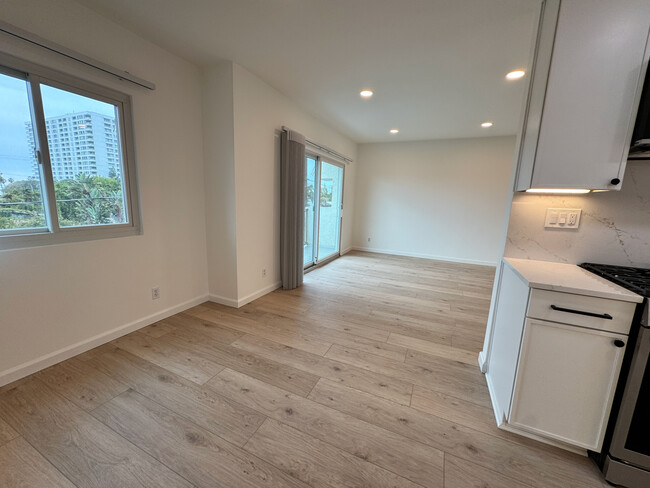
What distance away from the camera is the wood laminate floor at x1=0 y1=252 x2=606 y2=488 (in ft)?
3.93

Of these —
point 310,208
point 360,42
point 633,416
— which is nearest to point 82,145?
point 360,42

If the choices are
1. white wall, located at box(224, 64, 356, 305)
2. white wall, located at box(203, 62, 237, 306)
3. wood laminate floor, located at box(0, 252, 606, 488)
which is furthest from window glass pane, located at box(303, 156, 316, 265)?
wood laminate floor, located at box(0, 252, 606, 488)

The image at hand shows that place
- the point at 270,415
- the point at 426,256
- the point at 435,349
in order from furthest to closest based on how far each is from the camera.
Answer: the point at 426,256 < the point at 435,349 < the point at 270,415

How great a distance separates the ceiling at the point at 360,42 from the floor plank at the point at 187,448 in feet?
8.63

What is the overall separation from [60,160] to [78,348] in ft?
4.62

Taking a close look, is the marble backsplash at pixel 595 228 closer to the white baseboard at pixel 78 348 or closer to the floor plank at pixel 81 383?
the floor plank at pixel 81 383

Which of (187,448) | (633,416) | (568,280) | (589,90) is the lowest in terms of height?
(187,448)

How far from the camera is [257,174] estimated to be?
9.68 feet

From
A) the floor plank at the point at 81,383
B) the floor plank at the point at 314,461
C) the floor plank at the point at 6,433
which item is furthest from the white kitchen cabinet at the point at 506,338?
the floor plank at the point at 6,433

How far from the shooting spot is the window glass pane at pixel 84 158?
70.7 inches

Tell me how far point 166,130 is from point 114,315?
5.64ft

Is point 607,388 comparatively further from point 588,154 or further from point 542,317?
point 588,154

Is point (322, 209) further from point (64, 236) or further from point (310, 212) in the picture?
point (64, 236)

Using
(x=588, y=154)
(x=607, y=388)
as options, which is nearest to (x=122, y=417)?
(x=607, y=388)
